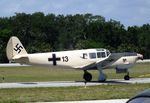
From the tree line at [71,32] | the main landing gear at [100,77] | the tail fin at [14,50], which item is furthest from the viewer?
the tree line at [71,32]

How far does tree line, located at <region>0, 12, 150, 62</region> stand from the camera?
389 ft

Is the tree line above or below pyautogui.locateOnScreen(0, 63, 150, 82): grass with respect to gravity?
above

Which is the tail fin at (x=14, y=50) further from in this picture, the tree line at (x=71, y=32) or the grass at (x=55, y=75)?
the tree line at (x=71, y=32)

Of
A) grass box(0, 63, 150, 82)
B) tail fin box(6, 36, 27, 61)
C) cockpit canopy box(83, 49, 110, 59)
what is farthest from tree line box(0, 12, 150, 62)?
cockpit canopy box(83, 49, 110, 59)

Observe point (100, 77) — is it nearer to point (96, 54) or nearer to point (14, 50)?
point (96, 54)

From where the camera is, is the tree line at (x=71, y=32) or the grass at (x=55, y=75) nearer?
the grass at (x=55, y=75)

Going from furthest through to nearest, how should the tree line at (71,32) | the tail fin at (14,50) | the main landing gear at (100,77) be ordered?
the tree line at (71,32) → the tail fin at (14,50) → the main landing gear at (100,77)

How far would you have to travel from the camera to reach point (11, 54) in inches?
1312

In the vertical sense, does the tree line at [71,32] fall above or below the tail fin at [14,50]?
above

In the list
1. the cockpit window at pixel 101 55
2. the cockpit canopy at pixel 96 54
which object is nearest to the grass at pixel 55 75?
the cockpit canopy at pixel 96 54

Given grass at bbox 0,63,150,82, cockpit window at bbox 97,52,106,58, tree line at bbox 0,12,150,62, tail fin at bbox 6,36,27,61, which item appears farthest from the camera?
tree line at bbox 0,12,150,62

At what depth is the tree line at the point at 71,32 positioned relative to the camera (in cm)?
11862

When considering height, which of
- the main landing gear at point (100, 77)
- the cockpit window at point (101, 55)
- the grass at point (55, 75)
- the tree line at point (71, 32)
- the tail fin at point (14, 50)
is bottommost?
the grass at point (55, 75)

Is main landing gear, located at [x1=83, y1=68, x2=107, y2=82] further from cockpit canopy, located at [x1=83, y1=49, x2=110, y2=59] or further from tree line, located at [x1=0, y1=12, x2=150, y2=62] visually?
→ tree line, located at [x1=0, y1=12, x2=150, y2=62]
